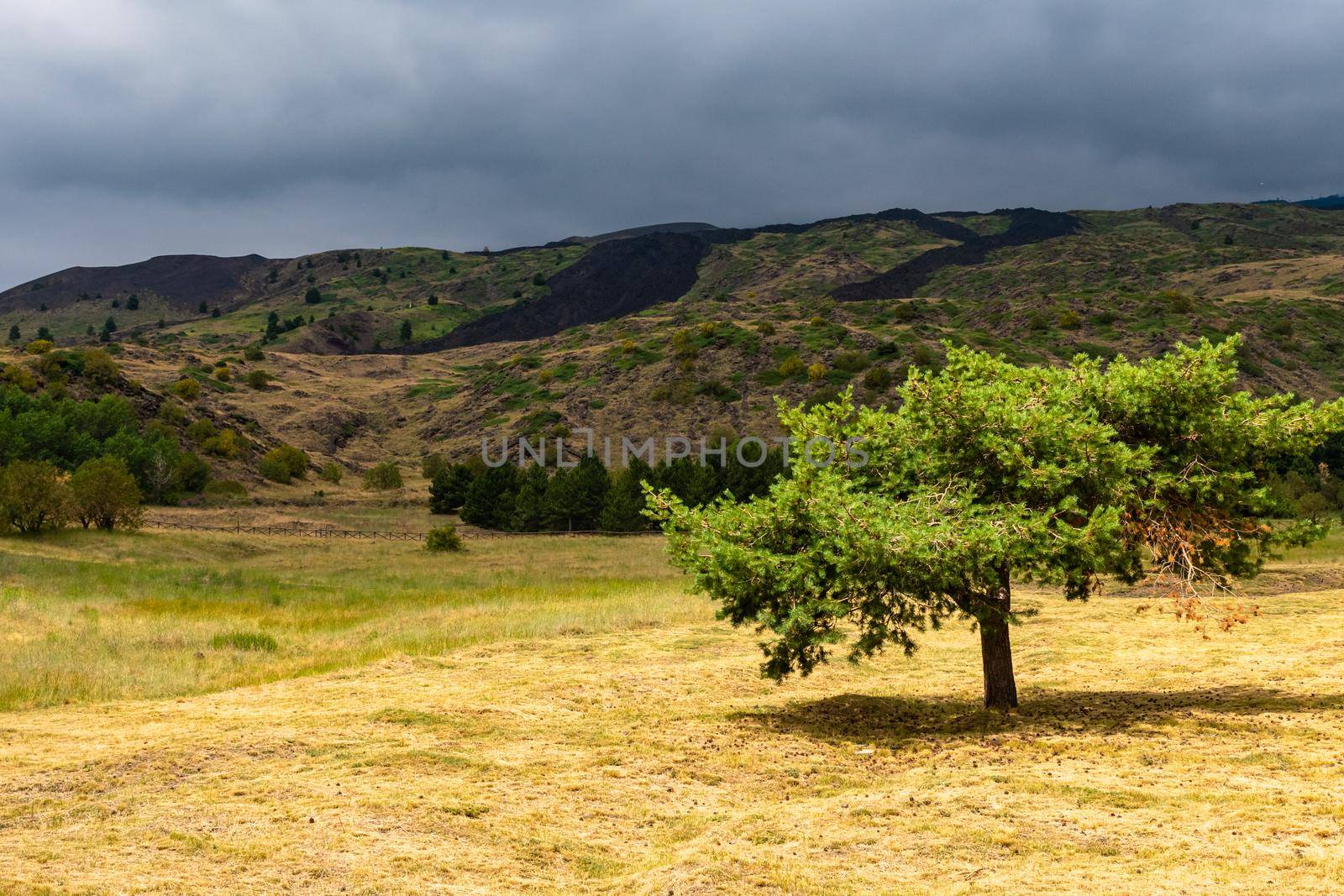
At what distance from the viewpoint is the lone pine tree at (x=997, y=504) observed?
42.1ft

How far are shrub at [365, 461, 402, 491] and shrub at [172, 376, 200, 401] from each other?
3128 centimetres

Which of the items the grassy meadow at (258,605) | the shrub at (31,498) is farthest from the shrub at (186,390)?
the grassy meadow at (258,605)

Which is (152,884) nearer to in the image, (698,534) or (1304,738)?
(698,534)

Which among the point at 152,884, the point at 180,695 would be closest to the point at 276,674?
the point at 180,695

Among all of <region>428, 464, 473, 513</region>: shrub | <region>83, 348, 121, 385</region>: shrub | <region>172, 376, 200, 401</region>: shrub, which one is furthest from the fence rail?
<region>172, 376, 200, 401</region>: shrub

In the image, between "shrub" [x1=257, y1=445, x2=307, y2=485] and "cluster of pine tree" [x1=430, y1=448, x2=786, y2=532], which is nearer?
"cluster of pine tree" [x1=430, y1=448, x2=786, y2=532]

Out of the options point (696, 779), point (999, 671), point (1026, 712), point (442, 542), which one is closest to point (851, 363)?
point (442, 542)

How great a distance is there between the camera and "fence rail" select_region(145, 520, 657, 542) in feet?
193

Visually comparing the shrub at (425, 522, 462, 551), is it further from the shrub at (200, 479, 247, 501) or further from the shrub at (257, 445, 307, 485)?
the shrub at (257, 445, 307, 485)

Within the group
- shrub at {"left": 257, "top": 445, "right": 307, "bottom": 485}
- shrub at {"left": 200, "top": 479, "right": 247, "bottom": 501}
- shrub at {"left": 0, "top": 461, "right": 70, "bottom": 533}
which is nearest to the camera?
shrub at {"left": 0, "top": 461, "right": 70, "bottom": 533}

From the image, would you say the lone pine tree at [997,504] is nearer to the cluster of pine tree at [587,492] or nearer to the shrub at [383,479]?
the cluster of pine tree at [587,492]

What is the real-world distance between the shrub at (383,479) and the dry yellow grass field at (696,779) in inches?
3062

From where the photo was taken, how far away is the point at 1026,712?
15.3 metres

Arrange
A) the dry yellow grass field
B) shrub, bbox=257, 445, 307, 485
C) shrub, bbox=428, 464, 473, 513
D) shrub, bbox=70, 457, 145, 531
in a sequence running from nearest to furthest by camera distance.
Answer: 1. the dry yellow grass field
2. shrub, bbox=70, 457, 145, 531
3. shrub, bbox=428, 464, 473, 513
4. shrub, bbox=257, 445, 307, 485
